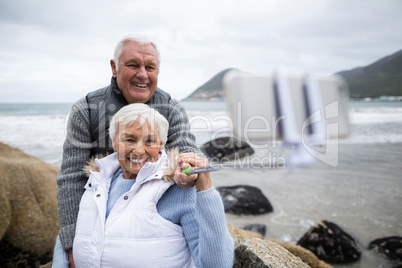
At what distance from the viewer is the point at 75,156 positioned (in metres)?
A: 2.31

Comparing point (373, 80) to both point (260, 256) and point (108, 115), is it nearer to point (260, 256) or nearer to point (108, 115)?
point (260, 256)

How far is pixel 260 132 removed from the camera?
2.63 feet

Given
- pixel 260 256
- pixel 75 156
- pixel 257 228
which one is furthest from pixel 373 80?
pixel 257 228

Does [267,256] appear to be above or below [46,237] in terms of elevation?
above

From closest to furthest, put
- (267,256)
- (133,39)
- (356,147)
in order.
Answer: (133,39) → (267,256) → (356,147)

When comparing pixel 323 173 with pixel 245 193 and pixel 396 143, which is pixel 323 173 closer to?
pixel 245 193

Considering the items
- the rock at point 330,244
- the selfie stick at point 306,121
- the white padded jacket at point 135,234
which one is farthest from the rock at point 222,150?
the selfie stick at point 306,121

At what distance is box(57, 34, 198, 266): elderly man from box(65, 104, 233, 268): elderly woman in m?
0.27

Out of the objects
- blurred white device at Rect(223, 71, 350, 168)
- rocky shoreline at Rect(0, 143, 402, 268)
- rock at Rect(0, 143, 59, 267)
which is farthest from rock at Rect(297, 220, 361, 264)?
blurred white device at Rect(223, 71, 350, 168)

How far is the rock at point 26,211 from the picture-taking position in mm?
3373

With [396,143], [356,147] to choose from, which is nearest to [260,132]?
[356,147]

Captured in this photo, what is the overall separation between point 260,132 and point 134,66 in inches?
62.9

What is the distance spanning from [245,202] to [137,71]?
4406 mm

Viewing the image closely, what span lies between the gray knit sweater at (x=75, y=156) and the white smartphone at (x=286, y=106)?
1.57 metres
